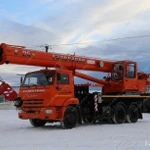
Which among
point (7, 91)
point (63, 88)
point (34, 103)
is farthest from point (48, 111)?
point (7, 91)

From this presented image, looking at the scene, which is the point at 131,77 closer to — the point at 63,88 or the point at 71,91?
the point at 71,91

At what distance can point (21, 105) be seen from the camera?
14.9 m

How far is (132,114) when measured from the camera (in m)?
18.0

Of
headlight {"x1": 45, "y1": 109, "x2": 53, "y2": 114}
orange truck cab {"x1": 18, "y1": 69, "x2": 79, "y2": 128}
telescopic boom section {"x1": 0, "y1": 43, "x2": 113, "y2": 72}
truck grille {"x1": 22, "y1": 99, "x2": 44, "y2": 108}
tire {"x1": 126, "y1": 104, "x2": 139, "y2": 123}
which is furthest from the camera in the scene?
tire {"x1": 126, "y1": 104, "x2": 139, "y2": 123}

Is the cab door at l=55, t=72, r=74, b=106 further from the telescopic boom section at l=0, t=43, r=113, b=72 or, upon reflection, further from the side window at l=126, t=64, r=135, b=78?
the side window at l=126, t=64, r=135, b=78

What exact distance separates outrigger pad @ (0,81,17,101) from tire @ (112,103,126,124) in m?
5.29

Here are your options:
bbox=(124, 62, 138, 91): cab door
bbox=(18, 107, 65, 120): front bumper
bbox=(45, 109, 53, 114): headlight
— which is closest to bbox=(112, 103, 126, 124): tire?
bbox=(124, 62, 138, 91): cab door

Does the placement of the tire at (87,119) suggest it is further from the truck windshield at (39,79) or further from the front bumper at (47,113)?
the truck windshield at (39,79)

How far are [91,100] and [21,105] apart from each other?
3.69 m

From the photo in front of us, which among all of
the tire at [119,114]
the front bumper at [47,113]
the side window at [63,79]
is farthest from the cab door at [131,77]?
the front bumper at [47,113]

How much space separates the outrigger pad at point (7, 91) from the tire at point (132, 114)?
21.0 ft

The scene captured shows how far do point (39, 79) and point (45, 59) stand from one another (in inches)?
37.9

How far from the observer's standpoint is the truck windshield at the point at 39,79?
14.4 m

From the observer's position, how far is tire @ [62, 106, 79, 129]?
14442mm
